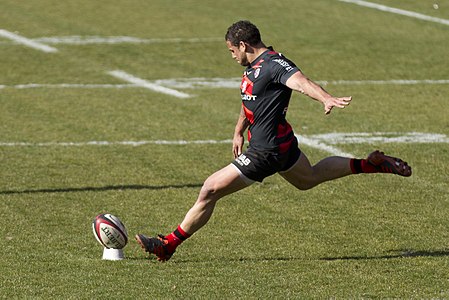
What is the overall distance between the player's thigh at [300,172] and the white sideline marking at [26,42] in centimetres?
1559

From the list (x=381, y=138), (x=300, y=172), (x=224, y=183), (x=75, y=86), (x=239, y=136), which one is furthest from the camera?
(x=75, y=86)

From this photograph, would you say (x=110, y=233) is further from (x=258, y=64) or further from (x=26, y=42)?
(x=26, y=42)

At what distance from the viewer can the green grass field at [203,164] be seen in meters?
10.4

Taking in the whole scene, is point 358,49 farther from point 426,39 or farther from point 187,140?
point 187,140

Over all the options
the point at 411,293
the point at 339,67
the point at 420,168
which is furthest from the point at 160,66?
the point at 411,293

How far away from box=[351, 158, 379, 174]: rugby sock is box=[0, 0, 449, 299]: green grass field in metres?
0.73

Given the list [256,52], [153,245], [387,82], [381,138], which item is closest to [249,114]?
[256,52]

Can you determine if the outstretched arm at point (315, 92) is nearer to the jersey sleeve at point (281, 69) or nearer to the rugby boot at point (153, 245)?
the jersey sleeve at point (281, 69)

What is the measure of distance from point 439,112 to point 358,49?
23.4 ft

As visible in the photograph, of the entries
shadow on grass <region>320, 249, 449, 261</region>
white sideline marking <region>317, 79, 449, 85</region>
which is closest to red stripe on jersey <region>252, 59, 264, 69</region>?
shadow on grass <region>320, 249, 449, 261</region>

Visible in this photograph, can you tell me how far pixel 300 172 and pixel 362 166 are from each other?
75 cm

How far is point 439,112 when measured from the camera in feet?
65.1

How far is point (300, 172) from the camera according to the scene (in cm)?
1142

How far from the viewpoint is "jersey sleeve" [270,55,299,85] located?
1051cm
